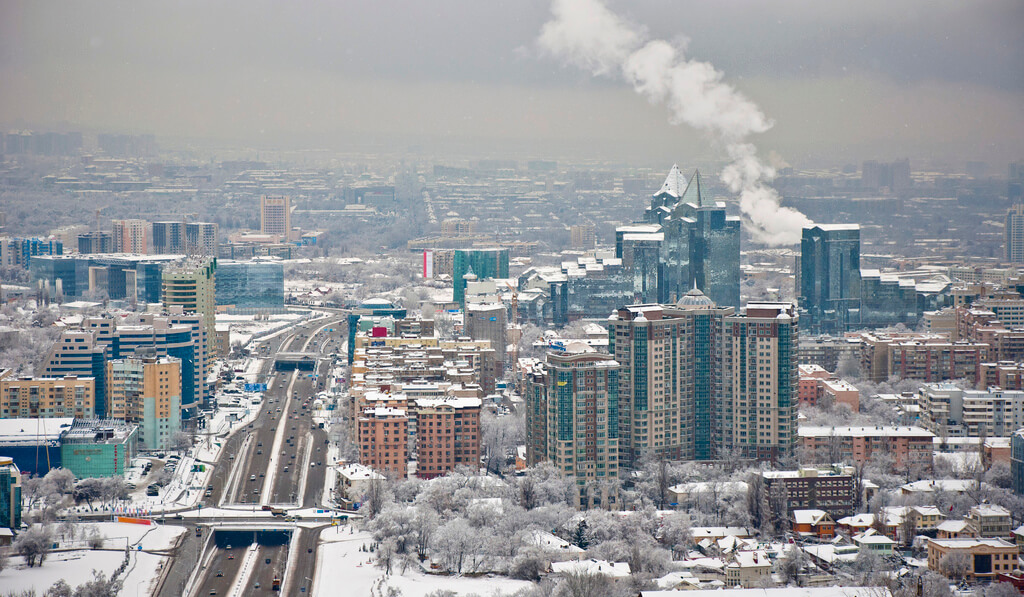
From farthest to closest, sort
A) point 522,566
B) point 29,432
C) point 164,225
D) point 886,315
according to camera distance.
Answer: point 164,225, point 886,315, point 29,432, point 522,566

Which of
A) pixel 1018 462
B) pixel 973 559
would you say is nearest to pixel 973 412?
pixel 1018 462

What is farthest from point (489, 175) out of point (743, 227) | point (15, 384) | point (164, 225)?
point (15, 384)

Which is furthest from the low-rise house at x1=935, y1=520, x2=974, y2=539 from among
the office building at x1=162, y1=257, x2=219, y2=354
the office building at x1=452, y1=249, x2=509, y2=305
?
the office building at x1=452, y1=249, x2=509, y2=305

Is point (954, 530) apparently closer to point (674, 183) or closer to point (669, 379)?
point (669, 379)

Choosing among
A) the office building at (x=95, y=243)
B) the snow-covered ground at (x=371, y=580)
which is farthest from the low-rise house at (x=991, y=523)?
the office building at (x=95, y=243)

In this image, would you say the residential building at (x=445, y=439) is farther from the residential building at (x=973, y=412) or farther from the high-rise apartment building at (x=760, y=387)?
the residential building at (x=973, y=412)

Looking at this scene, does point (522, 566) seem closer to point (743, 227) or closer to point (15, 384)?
point (15, 384)

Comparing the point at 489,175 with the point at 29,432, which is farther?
the point at 489,175
